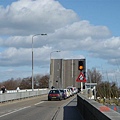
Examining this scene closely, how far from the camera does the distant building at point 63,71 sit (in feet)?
241

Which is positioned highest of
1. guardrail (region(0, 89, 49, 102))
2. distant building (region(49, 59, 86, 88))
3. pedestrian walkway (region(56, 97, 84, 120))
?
distant building (region(49, 59, 86, 88))

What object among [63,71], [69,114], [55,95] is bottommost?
[69,114]

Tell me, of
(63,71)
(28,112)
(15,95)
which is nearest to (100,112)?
(28,112)

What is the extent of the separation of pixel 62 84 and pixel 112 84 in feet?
226

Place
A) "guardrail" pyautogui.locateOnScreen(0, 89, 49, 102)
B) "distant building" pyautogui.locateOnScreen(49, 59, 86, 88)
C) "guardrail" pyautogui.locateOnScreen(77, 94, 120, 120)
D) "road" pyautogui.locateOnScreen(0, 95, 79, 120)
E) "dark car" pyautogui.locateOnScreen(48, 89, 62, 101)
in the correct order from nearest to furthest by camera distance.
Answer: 1. "guardrail" pyautogui.locateOnScreen(77, 94, 120, 120)
2. "road" pyautogui.locateOnScreen(0, 95, 79, 120)
3. "guardrail" pyautogui.locateOnScreen(0, 89, 49, 102)
4. "dark car" pyautogui.locateOnScreen(48, 89, 62, 101)
5. "distant building" pyautogui.locateOnScreen(49, 59, 86, 88)

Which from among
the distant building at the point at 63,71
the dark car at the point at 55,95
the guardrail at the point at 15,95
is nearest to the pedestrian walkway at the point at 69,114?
the guardrail at the point at 15,95

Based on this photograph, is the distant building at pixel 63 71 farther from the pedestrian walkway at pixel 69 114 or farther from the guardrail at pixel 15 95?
the pedestrian walkway at pixel 69 114

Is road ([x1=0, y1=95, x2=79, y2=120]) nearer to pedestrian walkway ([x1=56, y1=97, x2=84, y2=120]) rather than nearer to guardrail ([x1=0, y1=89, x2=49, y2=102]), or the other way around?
pedestrian walkway ([x1=56, y1=97, x2=84, y2=120])

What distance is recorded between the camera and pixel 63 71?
254 feet

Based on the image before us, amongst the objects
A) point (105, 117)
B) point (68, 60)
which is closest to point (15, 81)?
point (68, 60)

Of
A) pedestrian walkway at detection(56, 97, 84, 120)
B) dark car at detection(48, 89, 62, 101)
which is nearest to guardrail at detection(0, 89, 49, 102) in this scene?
dark car at detection(48, 89, 62, 101)

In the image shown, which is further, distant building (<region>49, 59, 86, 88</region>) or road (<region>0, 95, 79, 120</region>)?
distant building (<region>49, 59, 86, 88</region>)

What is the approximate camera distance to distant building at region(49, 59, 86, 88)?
73.5m

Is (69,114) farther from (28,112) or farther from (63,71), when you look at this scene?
(63,71)
